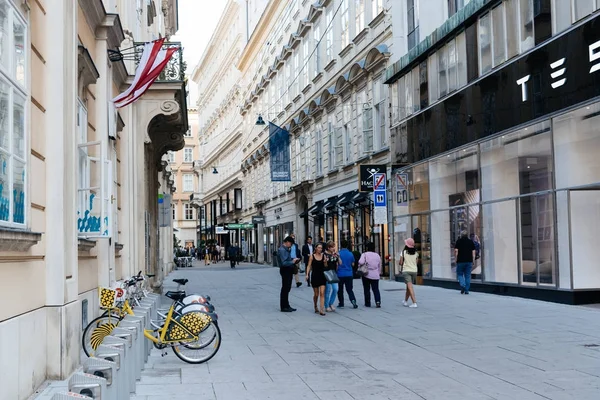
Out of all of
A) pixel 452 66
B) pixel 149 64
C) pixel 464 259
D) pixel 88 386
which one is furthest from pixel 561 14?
pixel 88 386

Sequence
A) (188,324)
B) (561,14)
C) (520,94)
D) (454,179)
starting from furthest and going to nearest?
(454,179) < (520,94) < (561,14) < (188,324)

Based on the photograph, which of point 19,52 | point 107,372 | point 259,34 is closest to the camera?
point 107,372

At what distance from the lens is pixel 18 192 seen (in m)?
7.83

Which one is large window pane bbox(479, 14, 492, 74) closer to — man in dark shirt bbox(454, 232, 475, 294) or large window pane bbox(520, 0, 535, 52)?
large window pane bbox(520, 0, 535, 52)

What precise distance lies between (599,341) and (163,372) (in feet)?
21.3

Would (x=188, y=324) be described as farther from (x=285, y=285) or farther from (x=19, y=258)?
(x=285, y=285)

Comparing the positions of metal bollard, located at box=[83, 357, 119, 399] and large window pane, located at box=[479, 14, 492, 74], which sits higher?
large window pane, located at box=[479, 14, 492, 74]

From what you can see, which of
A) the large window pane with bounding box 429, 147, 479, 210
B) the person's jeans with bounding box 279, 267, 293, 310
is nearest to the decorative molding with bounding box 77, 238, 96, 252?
the person's jeans with bounding box 279, 267, 293, 310

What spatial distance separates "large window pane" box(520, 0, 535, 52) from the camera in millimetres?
18203

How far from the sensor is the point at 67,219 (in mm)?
9414

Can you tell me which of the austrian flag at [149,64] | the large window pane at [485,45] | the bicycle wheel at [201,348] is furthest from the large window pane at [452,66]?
the bicycle wheel at [201,348]

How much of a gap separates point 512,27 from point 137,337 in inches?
549

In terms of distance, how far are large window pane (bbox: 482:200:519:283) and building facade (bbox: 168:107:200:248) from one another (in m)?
80.3

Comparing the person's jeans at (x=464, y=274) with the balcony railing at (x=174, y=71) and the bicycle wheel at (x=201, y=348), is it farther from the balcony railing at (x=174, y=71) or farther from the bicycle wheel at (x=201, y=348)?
the bicycle wheel at (x=201, y=348)
